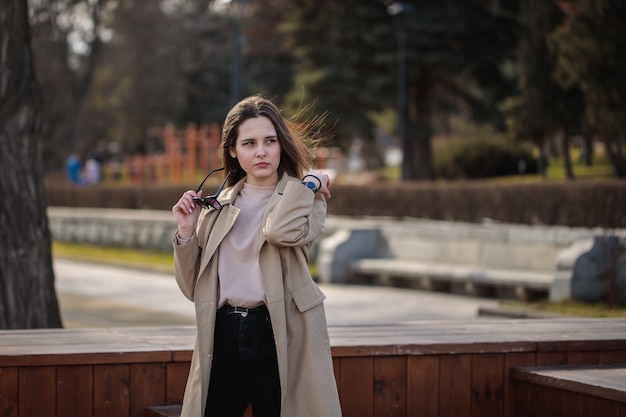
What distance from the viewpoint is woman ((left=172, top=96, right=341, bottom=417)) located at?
4.28 metres

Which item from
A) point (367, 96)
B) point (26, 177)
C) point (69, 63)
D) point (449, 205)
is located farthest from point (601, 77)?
point (69, 63)

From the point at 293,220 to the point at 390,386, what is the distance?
6.35ft

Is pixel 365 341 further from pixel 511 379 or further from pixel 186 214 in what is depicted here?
pixel 186 214

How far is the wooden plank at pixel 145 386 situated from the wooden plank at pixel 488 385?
1.69 m

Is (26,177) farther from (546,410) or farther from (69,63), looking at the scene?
(69,63)

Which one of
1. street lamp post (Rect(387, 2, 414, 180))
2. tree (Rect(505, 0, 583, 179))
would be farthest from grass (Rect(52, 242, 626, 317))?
tree (Rect(505, 0, 583, 179))

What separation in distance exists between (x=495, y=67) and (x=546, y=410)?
30381 mm

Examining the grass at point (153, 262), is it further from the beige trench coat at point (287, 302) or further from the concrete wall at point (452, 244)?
the beige trench coat at point (287, 302)

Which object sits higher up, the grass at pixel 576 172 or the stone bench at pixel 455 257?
→ the grass at pixel 576 172

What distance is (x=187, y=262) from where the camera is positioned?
443 centimetres

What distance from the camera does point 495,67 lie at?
116 ft

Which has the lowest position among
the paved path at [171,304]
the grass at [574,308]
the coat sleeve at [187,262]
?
the paved path at [171,304]

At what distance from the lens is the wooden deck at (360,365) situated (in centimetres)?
553

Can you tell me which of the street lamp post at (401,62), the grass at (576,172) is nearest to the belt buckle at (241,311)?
the grass at (576,172)
